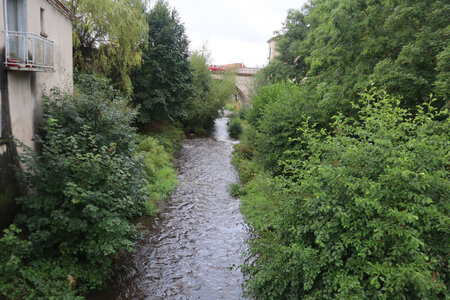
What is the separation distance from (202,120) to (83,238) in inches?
926

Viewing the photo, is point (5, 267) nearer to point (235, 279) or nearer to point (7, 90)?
point (7, 90)

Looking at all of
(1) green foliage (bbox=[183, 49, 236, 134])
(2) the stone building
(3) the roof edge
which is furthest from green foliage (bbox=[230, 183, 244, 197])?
(1) green foliage (bbox=[183, 49, 236, 134])

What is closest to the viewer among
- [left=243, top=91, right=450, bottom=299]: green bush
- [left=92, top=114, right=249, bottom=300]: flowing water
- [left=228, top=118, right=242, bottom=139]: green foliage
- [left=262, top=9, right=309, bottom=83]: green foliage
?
[left=243, top=91, right=450, bottom=299]: green bush

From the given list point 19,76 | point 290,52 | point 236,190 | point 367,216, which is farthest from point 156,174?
point 290,52

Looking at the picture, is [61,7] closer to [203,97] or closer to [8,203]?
[8,203]

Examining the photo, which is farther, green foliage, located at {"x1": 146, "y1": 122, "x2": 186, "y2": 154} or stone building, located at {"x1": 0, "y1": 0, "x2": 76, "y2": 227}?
green foliage, located at {"x1": 146, "y1": 122, "x2": 186, "y2": 154}

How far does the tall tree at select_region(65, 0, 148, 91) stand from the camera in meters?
15.0

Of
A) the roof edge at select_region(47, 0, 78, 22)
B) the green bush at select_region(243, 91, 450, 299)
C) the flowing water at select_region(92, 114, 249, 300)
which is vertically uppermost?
the roof edge at select_region(47, 0, 78, 22)

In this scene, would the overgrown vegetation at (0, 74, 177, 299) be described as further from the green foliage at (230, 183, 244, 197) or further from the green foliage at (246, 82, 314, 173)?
the green foliage at (230, 183, 244, 197)

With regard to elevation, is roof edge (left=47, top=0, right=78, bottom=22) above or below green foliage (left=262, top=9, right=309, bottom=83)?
below

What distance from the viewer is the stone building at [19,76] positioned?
6781 mm

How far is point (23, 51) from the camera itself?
7.06 meters

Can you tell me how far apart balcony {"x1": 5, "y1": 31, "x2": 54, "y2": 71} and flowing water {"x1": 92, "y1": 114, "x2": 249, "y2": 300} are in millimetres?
5168

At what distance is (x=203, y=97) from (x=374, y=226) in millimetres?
26865
